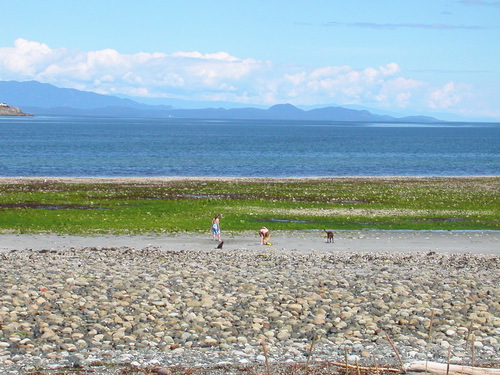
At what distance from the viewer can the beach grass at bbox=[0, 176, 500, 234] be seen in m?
40.3

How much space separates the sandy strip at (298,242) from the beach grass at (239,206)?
206 cm

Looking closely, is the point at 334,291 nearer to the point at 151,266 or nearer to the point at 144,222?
the point at 151,266

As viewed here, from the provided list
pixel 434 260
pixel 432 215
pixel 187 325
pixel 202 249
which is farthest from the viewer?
pixel 432 215

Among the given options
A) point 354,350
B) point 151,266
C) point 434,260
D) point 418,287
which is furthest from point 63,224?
point 354,350

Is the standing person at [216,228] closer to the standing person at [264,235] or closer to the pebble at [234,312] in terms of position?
the standing person at [264,235]

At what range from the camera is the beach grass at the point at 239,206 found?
40.3 metres

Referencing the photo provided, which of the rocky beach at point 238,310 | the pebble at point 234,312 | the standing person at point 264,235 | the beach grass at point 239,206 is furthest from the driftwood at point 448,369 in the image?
the beach grass at point 239,206

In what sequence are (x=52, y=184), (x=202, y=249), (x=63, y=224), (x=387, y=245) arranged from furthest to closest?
(x=52, y=184), (x=63, y=224), (x=387, y=245), (x=202, y=249)

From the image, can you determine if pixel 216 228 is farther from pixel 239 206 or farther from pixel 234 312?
pixel 234 312

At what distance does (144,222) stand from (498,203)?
27020 mm

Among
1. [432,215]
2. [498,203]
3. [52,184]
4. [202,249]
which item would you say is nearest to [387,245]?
[202,249]

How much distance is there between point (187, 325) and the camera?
667 inches

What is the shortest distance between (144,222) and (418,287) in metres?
22.5

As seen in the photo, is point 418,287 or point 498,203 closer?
point 418,287
